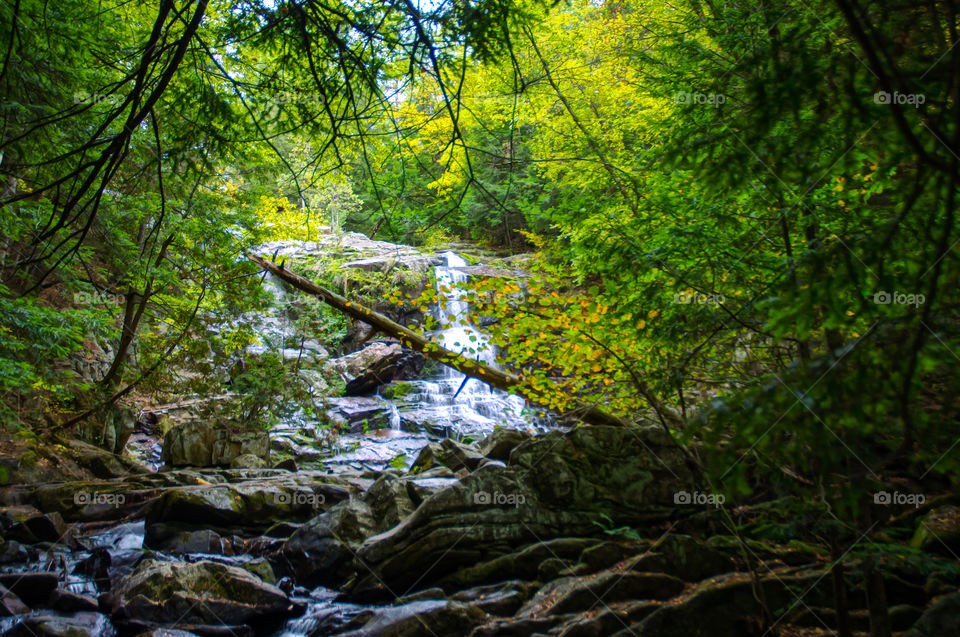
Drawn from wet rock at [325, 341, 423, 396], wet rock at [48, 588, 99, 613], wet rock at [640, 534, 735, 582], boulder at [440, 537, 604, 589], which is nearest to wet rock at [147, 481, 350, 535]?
wet rock at [48, 588, 99, 613]

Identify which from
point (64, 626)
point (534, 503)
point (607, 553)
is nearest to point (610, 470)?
point (534, 503)

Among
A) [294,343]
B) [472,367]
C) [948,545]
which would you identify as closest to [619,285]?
→ [472,367]

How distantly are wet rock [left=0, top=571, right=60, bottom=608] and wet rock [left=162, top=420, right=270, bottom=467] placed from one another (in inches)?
202

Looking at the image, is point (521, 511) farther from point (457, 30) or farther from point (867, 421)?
point (457, 30)

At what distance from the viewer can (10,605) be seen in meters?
4.54

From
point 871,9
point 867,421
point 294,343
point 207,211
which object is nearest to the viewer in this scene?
point 867,421

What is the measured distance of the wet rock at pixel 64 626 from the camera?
4168 mm

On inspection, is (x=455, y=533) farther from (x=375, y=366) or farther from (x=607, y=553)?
(x=375, y=366)

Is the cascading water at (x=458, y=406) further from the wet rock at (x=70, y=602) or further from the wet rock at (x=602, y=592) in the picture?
the wet rock at (x=70, y=602)

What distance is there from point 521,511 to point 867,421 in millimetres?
4506

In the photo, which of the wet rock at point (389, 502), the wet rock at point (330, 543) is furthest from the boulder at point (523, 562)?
the wet rock at point (330, 543)

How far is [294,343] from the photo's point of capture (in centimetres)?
1136

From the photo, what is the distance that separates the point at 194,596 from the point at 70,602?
126cm

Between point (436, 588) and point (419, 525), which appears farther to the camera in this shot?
point (419, 525)
